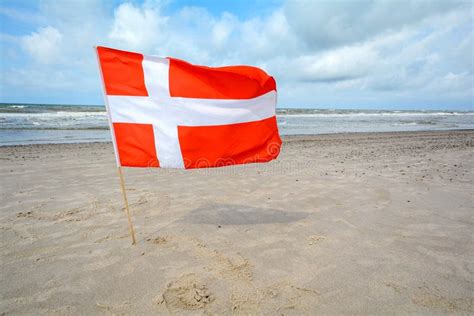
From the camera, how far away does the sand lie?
2.59 m

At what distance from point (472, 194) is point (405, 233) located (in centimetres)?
278

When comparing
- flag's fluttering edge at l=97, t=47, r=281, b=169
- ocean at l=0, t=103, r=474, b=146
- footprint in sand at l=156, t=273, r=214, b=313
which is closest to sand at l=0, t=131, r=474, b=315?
footprint in sand at l=156, t=273, r=214, b=313

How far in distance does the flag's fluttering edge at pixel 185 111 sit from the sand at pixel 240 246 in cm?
109

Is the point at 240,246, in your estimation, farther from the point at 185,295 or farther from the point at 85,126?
the point at 85,126

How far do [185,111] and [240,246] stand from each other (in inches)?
73.9

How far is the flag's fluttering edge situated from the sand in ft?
3.59

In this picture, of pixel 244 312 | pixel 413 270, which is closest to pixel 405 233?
pixel 413 270

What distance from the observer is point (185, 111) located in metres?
3.83

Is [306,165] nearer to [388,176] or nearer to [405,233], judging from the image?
[388,176]

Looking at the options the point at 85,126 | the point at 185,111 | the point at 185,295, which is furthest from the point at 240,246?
the point at 85,126

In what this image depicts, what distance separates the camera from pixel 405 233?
390cm

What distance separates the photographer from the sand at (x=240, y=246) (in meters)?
2.59

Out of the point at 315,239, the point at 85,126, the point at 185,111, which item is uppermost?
the point at 85,126

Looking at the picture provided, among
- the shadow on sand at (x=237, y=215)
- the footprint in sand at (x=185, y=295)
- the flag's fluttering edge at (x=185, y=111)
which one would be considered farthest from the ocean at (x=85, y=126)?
the footprint in sand at (x=185, y=295)
